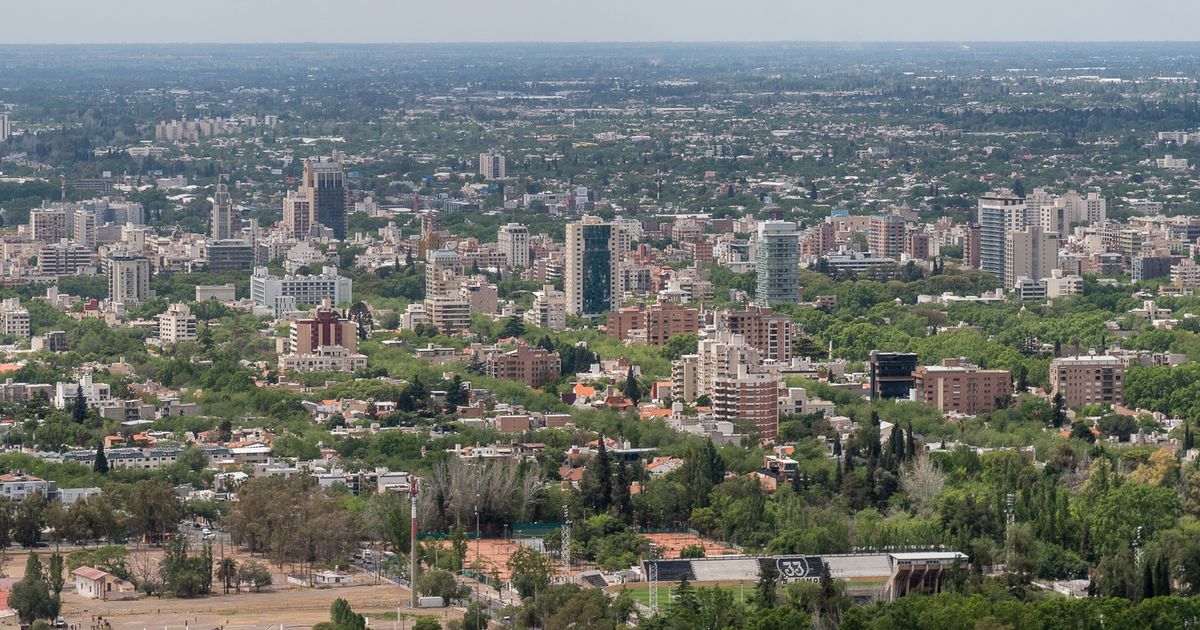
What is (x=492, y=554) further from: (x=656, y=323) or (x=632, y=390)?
(x=656, y=323)

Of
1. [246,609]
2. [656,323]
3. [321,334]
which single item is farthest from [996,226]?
[246,609]

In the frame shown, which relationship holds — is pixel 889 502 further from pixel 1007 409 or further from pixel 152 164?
pixel 152 164

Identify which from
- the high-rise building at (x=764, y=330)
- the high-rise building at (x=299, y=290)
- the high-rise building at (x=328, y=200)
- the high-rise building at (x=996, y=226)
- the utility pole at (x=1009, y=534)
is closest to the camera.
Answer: the utility pole at (x=1009, y=534)

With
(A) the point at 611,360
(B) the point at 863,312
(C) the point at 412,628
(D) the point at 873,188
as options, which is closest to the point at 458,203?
(D) the point at 873,188

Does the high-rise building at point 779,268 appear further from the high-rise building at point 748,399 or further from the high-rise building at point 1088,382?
the high-rise building at point 748,399

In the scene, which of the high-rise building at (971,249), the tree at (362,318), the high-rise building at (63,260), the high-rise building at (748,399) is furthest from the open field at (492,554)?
the high-rise building at (971,249)

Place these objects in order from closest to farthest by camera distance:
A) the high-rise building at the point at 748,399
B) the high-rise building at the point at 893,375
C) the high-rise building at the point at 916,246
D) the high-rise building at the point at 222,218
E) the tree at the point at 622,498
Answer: the tree at the point at 622,498
the high-rise building at the point at 748,399
the high-rise building at the point at 893,375
the high-rise building at the point at 916,246
the high-rise building at the point at 222,218
